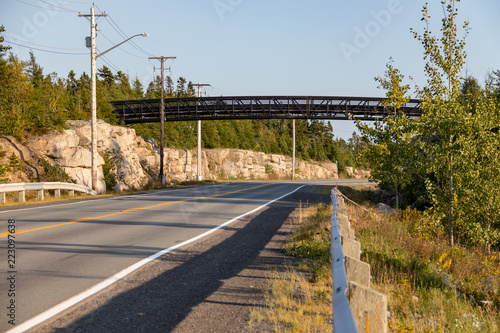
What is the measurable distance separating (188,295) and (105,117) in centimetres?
4320

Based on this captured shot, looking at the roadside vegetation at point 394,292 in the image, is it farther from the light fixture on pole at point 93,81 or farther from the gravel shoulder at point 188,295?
the light fixture on pole at point 93,81

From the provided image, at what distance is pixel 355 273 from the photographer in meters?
3.12

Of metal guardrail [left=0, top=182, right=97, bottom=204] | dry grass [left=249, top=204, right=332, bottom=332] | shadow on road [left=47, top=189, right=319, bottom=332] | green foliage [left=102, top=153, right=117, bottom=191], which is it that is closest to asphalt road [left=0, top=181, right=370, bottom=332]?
shadow on road [left=47, top=189, right=319, bottom=332]

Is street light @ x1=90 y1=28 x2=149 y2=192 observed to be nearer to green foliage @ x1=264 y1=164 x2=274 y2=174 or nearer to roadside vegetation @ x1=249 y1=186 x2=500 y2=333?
roadside vegetation @ x1=249 y1=186 x2=500 y2=333

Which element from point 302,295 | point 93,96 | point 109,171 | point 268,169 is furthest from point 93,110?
point 268,169

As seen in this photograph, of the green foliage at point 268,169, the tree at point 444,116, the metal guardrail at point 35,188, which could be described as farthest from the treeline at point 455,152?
the green foliage at point 268,169

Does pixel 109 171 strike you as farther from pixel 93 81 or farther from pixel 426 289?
pixel 426 289

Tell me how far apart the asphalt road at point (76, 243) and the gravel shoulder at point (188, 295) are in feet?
1.38

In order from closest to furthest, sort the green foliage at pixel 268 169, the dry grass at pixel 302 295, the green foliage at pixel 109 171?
1. the dry grass at pixel 302 295
2. the green foliage at pixel 109 171
3. the green foliage at pixel 268 169

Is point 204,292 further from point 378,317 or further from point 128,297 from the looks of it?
point 378,317

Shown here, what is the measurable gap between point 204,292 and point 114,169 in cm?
2963

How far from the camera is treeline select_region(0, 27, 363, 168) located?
25875mm

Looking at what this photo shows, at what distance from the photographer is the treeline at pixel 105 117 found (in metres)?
25.9

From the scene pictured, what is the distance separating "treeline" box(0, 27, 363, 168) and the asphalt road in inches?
437
